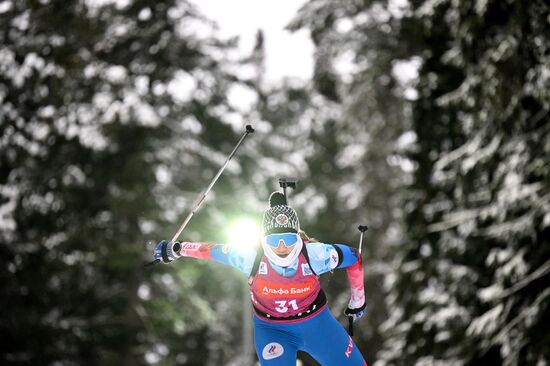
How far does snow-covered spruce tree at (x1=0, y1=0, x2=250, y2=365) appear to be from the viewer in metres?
14.5

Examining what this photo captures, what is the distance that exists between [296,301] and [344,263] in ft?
1.12

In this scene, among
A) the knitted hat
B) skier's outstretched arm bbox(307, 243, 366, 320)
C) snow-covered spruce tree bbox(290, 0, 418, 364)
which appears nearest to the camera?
the knitted hat

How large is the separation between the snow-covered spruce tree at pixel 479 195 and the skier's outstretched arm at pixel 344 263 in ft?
17.7

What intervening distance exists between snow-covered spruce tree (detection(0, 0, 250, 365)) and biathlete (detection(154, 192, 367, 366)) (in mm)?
11996

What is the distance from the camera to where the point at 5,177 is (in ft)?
49.0

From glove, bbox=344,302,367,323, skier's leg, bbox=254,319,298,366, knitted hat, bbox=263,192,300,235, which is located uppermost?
knitted hat, bbox=263,192,300,235

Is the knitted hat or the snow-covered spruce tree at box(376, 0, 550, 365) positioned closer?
the knitted hat

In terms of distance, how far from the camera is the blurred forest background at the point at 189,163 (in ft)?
34.7

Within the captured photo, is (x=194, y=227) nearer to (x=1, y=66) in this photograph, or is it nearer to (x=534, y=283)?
(x=1, y=66)

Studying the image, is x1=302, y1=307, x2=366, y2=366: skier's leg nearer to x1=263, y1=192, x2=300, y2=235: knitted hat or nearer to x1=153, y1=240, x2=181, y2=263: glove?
x1=263, y1=192, x2=300, y2=235: knitted hat

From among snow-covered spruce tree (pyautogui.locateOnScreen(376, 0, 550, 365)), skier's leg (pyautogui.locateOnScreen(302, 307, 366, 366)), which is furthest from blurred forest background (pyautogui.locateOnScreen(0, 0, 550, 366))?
skier's leg (pyautogui.locateOnScreen(302, 307, 366, 366))

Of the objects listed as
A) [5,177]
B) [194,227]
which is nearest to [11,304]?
[5,177]

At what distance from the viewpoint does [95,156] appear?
51.4ft

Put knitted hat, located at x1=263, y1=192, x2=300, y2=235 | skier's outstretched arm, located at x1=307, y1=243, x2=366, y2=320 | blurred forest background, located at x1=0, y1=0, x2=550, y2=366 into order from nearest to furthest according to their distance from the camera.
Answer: knitted hat, located at x1=263, y1=192, x2=300, y2=235
skier's outstretched arm, located at x1=307, y1=243, x2=366, y2=320
blurred forest background, located at x1=0, y1=0, x2=550, y2=366
